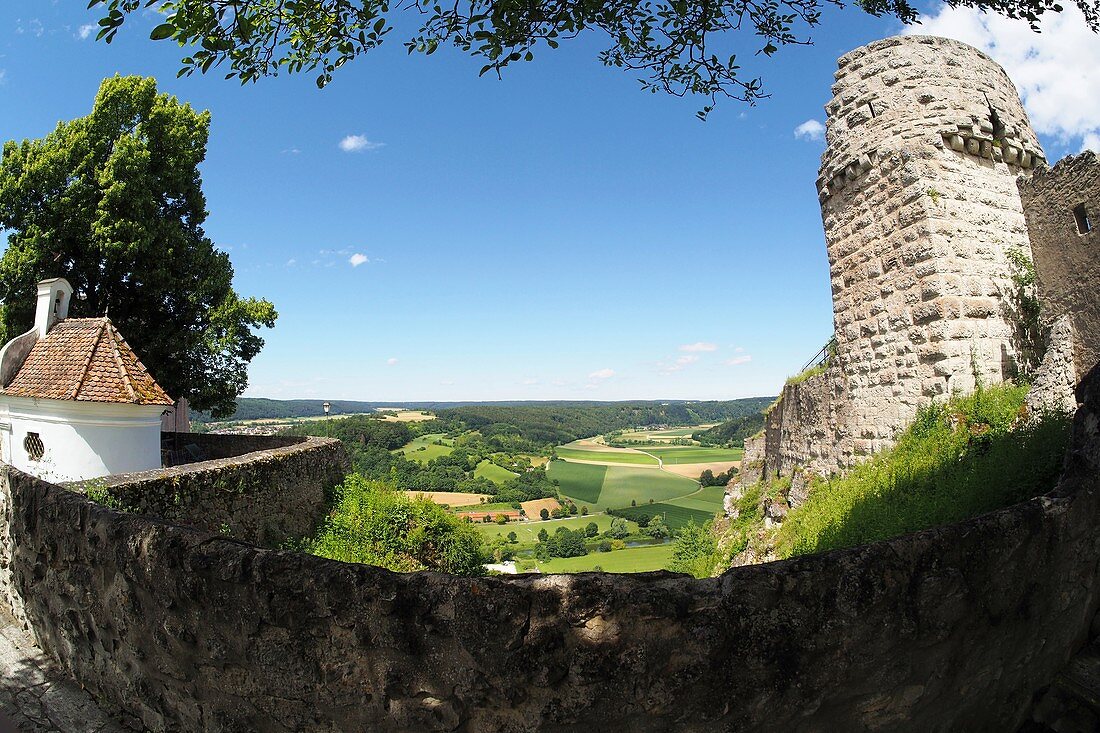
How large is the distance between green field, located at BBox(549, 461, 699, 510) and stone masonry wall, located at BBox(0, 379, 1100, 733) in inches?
1806

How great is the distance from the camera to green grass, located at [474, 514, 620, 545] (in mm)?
31997

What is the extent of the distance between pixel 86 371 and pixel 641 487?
162 ft

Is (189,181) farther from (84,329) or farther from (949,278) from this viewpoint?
(949,278)

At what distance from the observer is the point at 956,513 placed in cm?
516

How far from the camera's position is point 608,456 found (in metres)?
77.1

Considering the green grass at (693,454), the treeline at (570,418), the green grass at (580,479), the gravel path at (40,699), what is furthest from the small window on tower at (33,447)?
the green grass at (693,454)

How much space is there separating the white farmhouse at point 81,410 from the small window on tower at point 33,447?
0.02 metres

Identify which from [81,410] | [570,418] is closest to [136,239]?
[81,410]

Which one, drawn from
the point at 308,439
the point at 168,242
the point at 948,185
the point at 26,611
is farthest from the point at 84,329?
the point at 948,185

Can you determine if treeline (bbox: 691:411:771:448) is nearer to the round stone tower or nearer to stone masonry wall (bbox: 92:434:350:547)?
the round stone tower

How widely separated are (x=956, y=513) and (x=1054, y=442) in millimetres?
1109

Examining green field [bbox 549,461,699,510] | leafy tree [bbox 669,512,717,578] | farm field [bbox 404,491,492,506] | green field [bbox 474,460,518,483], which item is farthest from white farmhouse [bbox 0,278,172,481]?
green field [bbox 549,461,699,510]

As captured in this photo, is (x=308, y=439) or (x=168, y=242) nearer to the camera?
(x=308, y=439)

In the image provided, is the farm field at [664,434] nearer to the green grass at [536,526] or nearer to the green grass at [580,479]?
the green grass at [580,479]
